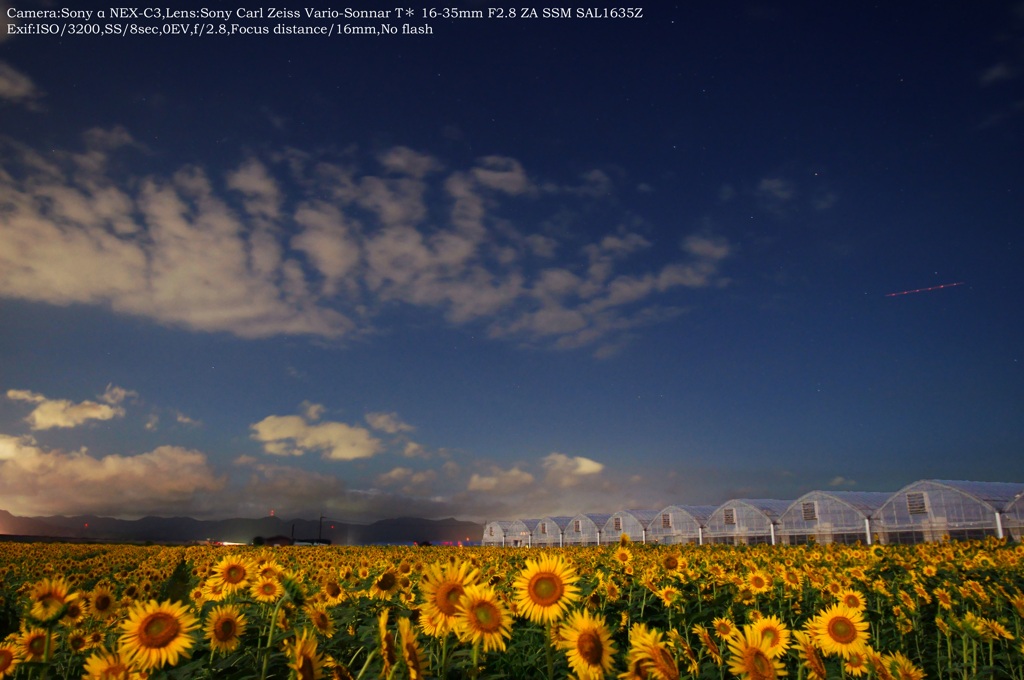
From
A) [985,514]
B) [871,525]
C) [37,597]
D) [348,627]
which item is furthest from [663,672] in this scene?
[871,525]

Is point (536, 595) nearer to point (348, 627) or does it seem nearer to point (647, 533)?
point (348, 627)

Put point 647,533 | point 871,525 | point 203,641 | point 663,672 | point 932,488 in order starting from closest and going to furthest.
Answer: point 663,672, point 203,641, point 932,488, point 871,525, point 647,533

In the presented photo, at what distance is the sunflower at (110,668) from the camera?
2.64m

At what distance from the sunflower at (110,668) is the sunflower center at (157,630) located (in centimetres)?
11

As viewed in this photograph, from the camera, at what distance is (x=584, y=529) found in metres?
80.2

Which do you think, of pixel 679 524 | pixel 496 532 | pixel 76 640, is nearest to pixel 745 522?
pixel 679 524

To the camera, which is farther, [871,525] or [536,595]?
[871,525]

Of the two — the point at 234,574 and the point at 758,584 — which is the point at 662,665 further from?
the point at 758,584

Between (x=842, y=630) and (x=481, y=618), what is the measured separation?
9.55 feet

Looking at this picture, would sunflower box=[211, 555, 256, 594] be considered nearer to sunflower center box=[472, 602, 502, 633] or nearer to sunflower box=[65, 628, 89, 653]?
sunflower box=[65, 628, 89, 653]

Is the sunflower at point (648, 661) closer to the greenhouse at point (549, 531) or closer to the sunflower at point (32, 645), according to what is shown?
the sunflower at point (32, 645)

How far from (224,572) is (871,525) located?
54.8 metres

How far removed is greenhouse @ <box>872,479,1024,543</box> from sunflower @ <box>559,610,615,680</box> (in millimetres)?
45955

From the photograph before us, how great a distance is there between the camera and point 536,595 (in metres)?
2.87
